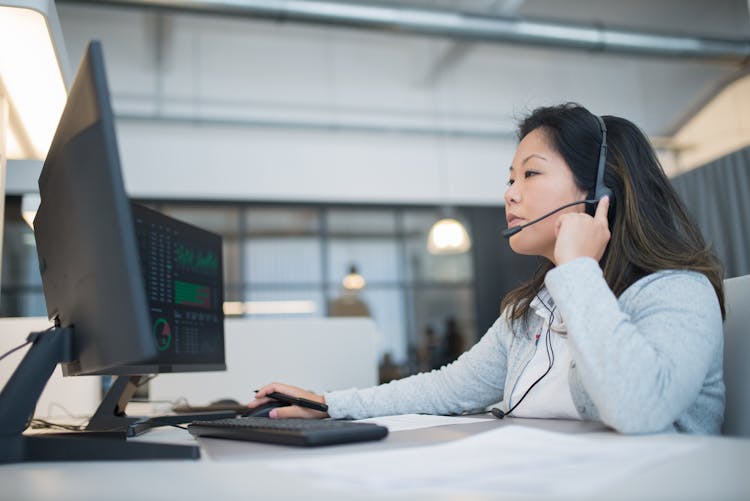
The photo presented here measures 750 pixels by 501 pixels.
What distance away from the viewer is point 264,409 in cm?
138

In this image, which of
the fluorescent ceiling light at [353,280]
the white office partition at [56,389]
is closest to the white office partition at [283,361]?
the white office partition at [56,389]

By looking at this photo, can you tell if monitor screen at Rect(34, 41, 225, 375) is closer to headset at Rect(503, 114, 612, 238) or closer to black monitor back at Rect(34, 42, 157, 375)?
black monitor back at Rect(34, 42, 157, 375)

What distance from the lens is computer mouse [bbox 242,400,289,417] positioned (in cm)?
137

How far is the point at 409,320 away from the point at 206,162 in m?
2.83

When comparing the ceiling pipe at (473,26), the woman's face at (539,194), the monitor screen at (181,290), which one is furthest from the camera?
the ceiling pipe at (473,26)

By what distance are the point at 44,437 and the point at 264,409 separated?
0.57m

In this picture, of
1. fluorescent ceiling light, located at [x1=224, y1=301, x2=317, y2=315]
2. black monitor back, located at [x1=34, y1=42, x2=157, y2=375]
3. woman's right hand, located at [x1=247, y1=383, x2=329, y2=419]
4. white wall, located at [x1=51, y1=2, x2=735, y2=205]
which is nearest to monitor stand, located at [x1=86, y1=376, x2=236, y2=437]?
woman's right hand, located at [x1=247, y1=383, x2=329, y2=419]

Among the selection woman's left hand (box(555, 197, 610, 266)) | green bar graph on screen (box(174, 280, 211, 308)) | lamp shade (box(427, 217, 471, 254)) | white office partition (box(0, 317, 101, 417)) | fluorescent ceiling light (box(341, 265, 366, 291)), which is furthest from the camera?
fluorescent ceiling light (box(341, 265, 366, 291))

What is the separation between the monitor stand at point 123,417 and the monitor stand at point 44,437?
0.88 feet

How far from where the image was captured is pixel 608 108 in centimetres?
766

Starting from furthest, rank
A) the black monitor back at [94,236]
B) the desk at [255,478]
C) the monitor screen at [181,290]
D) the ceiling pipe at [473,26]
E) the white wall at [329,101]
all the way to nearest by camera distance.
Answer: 1. the white wall at [329,101]
2. the ceiling pipe at [473,26]
3. the monitor screen at [181,290]
4. the black monitor back at [94,236]
5. the desk at [255,478]

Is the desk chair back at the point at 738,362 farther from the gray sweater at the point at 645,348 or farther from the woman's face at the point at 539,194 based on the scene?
the woman's face at the point at 539,194

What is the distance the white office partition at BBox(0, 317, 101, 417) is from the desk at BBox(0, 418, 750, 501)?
144cm

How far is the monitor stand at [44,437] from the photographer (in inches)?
31.0
